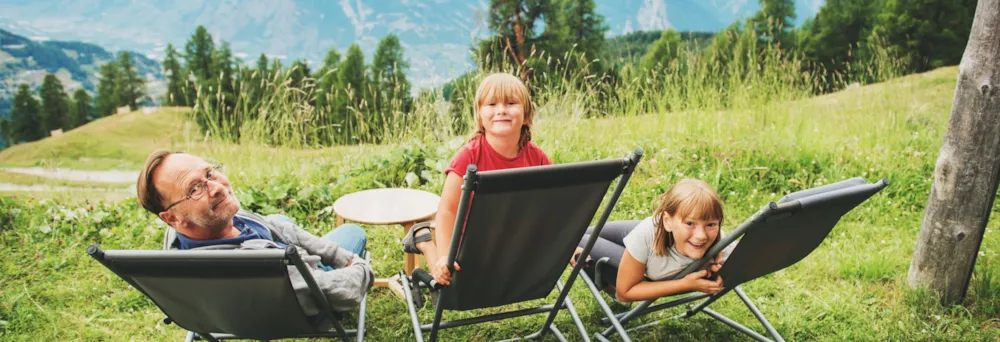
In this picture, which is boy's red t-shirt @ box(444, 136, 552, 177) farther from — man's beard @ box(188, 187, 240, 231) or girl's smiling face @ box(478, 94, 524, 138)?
man's beard @ box(188, 187, 240, 231)

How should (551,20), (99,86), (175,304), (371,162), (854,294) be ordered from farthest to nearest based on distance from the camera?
(99,86)
(551,20)
(371,162)
(854,294)
(175,304)

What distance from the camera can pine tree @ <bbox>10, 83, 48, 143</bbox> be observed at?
161 ft

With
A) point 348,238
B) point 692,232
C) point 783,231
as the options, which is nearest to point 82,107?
point 348,238

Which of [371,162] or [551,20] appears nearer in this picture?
[371,162]

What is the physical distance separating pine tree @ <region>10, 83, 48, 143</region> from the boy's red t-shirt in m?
59.8

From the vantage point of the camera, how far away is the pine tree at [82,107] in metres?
52.3

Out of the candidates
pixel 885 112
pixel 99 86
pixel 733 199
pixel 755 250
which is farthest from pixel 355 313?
pixel 99 86

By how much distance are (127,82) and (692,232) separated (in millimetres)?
66501

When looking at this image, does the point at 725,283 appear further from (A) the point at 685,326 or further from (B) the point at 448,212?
(B) the point at 448,212

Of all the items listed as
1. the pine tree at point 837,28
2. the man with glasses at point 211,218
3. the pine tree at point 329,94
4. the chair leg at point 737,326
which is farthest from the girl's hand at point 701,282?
the pine tree at point 837,28

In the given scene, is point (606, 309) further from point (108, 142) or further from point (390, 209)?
point (108, 142)

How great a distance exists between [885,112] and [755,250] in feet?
16.0

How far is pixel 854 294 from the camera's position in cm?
316

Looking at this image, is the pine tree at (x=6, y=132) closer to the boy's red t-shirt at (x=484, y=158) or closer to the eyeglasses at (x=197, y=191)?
the eyeglasses at (x=197, y=191)
